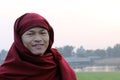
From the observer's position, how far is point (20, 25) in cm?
282

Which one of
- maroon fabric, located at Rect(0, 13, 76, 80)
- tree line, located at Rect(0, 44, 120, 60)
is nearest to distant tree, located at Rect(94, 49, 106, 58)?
tree line, located at Rect(0, 44, 120, 60)

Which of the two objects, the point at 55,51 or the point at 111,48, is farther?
the point at 111,48

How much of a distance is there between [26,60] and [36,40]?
0.50 ft

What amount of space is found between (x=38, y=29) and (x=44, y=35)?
0.06 m

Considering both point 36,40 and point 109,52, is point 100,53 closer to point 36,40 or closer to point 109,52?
point 109,52

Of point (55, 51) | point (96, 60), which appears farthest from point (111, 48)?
point (55, 51)

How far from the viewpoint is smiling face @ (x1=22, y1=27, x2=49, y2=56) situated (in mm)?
2777

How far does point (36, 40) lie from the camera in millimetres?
2771

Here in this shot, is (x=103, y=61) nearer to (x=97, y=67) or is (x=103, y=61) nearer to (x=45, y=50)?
(x=97, y=67)

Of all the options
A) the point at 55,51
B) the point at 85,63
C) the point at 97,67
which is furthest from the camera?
the point at 85,63

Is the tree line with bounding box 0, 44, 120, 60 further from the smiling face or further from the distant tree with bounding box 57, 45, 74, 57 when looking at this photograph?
the smiling face

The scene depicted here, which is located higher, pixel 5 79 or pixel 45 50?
pixel 45 50

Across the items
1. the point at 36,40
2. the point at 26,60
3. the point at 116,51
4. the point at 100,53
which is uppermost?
the point at 116,51

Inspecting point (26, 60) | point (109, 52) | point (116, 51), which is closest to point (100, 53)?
point (109, 52)
